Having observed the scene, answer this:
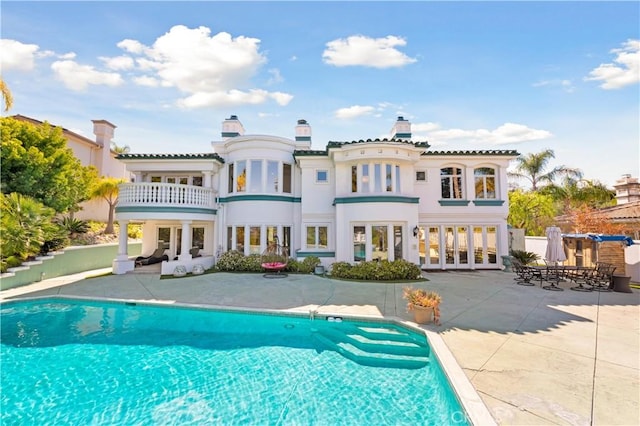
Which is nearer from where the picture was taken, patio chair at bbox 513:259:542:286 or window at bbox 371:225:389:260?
patio chair at bbox 513:259:542:286

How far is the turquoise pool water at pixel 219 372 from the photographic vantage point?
499 centimetres

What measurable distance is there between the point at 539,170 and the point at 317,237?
2936 cm

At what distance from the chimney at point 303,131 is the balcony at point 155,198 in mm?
7821

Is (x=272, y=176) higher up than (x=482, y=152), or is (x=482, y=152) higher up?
(x=482, y=152)

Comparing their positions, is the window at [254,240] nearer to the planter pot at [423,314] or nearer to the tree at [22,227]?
the tree at [22,227]

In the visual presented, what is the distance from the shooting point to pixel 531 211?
29125 mm

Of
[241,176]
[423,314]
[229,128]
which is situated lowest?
[423,314]

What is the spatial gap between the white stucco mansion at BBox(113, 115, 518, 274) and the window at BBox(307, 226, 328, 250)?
6 cm

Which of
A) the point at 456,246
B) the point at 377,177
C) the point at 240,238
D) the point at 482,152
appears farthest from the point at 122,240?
the point at 482,152

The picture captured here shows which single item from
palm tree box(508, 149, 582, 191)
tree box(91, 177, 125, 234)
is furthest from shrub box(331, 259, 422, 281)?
palm tree box(508, 149, 582, 191)

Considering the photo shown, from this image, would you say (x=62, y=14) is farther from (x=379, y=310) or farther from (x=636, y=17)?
(x=636, y=17)

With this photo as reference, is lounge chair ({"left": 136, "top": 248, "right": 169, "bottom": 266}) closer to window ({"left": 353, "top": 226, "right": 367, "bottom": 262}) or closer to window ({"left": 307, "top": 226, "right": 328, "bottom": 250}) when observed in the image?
window ({"left": 307, "top": 226, "right": 328, "bottom": 250})

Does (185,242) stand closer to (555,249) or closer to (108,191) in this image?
(108,191)

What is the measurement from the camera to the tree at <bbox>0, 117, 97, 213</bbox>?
1527cm
